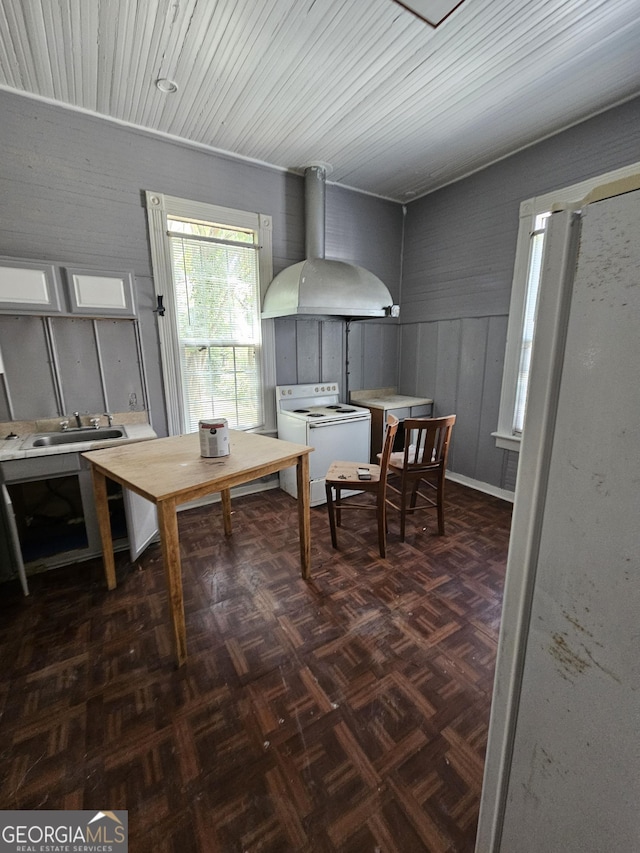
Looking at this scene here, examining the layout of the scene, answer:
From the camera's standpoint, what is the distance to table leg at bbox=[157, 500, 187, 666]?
1.45m

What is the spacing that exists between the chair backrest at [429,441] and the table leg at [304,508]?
2.28 ft

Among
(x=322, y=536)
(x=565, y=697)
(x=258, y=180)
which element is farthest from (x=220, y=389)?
(x=565, y=697)

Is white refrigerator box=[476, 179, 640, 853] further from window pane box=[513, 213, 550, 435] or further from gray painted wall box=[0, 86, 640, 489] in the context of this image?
gray painted wall box=[0, 86, 640, 489]

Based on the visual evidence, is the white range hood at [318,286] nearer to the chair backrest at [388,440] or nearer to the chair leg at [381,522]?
the chair backrest at [388,440]

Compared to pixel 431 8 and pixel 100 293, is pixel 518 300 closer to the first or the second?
pixel 431 8

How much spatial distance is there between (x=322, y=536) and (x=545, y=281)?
94.3 inches

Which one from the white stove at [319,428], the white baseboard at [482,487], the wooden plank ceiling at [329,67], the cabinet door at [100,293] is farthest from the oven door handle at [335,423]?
the wooden plank ceiling at [329,67]

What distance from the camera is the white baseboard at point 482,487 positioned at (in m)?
3.31

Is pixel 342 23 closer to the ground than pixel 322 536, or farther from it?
farther from it

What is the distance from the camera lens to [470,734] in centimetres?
131

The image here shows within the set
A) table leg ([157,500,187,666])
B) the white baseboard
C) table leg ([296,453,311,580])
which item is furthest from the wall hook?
the white baseboard

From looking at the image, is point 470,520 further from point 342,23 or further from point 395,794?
point 342,23

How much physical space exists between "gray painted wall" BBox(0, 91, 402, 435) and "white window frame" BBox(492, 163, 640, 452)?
164 cm

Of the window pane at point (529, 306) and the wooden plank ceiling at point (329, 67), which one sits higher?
the wooden plank ceiling at point (329, 67)
